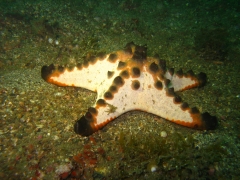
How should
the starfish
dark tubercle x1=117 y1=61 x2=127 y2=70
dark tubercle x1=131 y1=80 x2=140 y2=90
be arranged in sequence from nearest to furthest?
the starfish, dark tubercle x1=131 y1=80 x2=140 y2=90, dark tubercle x1=117 y1=61 x2=127 y2=70

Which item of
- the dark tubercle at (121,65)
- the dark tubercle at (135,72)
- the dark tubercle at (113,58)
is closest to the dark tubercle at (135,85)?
the dark tubercle at (135,72)

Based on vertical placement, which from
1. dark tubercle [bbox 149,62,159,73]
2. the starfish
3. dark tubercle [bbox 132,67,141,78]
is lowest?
the starfish

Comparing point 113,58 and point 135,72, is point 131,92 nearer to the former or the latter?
point 135,72

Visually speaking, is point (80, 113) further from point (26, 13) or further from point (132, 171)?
point (26, 13)

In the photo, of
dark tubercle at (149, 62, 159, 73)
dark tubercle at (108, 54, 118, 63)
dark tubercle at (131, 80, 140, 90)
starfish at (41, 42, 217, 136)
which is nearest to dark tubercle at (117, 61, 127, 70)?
starfish at (41, 42, 217, 136)

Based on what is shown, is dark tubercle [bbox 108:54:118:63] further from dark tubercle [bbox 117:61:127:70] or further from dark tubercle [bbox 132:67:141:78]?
dark tubercle [bbox 132:67:141:78]

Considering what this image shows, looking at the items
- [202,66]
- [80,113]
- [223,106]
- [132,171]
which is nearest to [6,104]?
[80,113]

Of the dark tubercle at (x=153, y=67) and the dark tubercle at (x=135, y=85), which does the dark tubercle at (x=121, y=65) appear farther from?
the dark tubercle at (x=153, y=67)

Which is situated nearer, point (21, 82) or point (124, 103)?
point (124, 103)
